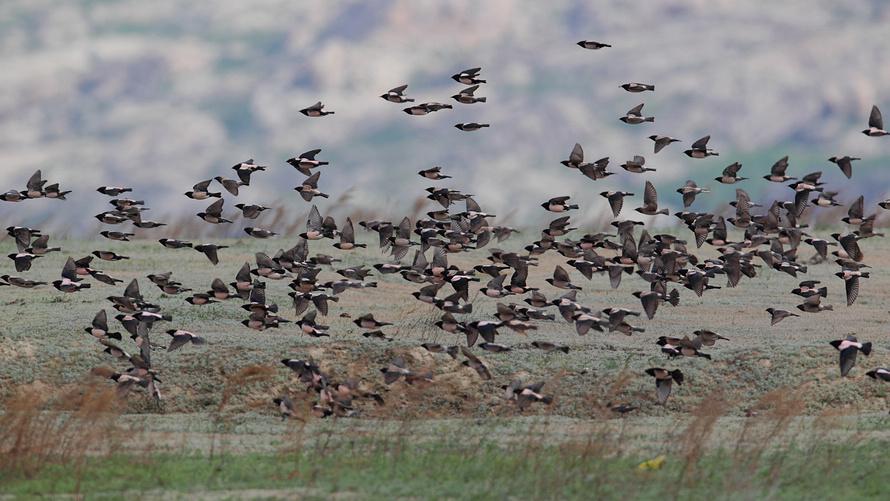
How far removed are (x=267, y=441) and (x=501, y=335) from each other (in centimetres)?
618

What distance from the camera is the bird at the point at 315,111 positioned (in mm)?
18484

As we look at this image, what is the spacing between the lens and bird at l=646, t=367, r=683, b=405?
1583 centimetres

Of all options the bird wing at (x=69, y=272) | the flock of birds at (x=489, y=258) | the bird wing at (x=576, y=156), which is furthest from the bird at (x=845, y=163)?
the bird wing at (x=69, y=272)

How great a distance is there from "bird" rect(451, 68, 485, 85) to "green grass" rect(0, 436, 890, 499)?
21.4ft

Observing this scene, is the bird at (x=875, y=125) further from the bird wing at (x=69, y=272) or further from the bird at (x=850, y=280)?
the bird wing at (x=69, y=272)

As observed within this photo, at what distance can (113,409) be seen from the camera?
1452 centimetres

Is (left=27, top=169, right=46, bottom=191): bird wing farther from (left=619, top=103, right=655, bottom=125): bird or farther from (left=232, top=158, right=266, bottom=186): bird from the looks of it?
(left=619, top=103, right=655, bottom=125): bird

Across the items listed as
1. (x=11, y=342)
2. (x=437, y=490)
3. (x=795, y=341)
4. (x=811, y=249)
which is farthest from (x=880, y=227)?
(x=437, y=490)

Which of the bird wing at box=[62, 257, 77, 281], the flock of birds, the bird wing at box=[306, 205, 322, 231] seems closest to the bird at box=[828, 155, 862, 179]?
the flock of birds

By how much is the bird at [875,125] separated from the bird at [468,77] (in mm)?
5021

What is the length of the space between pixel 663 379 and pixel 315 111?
598 cm

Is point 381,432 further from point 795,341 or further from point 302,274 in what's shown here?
point 795,341

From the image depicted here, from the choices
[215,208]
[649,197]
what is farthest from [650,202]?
[215,208]

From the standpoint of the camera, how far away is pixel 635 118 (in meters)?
18.0
